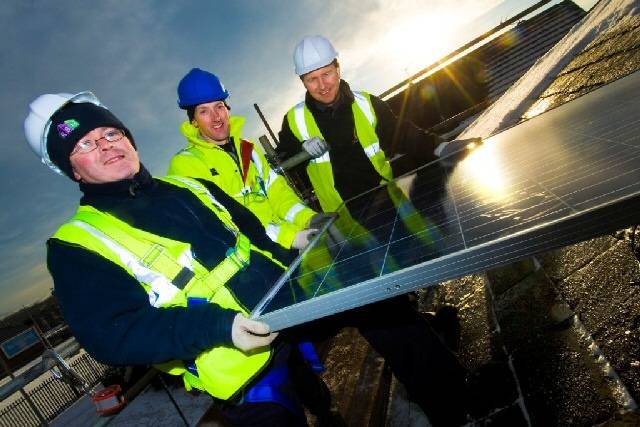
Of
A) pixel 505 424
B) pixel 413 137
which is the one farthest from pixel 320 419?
pixel 413 137

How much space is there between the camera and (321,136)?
4.76 metres

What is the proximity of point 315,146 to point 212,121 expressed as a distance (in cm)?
121

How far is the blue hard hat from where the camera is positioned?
394 centimetres

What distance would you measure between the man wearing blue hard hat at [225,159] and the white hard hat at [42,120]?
116 cm

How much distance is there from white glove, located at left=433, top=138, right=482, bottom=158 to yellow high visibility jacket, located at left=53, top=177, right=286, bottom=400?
9.44 ft

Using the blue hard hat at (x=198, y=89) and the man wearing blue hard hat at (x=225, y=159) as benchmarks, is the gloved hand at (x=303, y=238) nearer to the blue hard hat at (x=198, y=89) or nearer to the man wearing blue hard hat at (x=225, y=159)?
the man wearing blue hard hat at (x=225, y=159)

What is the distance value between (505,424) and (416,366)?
75 cm

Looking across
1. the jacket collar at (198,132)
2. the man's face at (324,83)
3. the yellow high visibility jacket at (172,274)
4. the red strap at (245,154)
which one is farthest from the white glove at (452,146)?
the yellow high visibility jacket at (172,274)

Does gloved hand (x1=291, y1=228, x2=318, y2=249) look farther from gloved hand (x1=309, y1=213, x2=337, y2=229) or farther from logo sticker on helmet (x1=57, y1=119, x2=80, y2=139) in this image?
logo sticker on helmet (x1=57, y1=119, x2=80, y2=139)

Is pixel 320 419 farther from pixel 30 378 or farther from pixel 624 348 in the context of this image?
pixel 30 378

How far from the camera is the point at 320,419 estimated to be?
3162mm

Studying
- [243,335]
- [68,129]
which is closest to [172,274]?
[243,335]

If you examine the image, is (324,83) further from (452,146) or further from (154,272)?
(154,272)

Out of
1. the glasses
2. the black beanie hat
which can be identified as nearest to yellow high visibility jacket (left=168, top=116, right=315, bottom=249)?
the glasses
